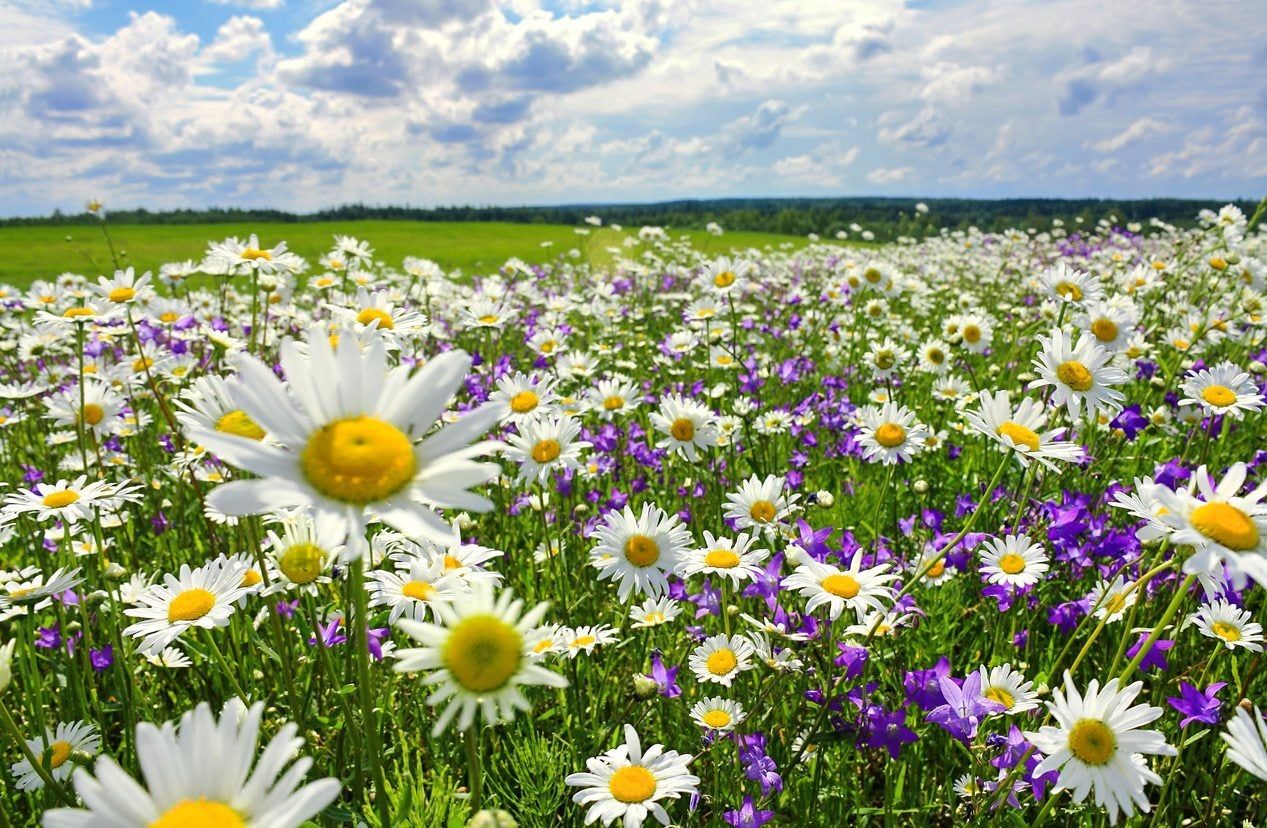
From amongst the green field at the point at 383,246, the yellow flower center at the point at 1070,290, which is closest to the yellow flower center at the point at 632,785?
the yellow flower center at the point at 1070,290

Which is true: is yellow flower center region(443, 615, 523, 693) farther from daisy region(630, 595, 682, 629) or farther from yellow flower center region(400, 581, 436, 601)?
daisy region(630, 595, 682, 629)

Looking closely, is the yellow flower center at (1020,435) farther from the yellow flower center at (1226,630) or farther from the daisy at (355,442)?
the daisy at (355,442)

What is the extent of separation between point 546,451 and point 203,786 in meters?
2.26

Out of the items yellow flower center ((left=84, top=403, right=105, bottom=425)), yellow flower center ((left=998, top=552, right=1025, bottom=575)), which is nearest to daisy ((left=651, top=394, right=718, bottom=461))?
yellow flower center ((left=998, top=552, right=1025, bottom=575))

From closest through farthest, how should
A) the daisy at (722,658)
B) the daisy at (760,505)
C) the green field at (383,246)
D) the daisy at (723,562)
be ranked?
the daisy at (722,658)
the daisy at (723,562)
the daisy at (760,505)
the green field at (383,246)

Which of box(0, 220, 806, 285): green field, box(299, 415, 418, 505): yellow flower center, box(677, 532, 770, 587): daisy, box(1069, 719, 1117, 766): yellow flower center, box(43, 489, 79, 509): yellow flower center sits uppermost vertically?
box(0, 220, 806, 285): green field

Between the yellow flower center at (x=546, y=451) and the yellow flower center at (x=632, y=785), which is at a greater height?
the yellow flower center at (x=546, y=451)

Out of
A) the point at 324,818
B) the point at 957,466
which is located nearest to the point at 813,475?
the point at 957,466

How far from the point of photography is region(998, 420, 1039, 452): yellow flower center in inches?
94.1

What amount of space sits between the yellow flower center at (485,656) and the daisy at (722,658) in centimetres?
136

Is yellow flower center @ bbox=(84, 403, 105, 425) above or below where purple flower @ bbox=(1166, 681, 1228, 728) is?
above

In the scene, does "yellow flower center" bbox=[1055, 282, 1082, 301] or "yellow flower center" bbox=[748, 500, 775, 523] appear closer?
"yellow flower center" bbox=[748, 500, 775, 523]

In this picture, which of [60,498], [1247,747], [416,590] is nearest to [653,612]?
[416,590]

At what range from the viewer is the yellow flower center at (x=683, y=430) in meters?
3.71
